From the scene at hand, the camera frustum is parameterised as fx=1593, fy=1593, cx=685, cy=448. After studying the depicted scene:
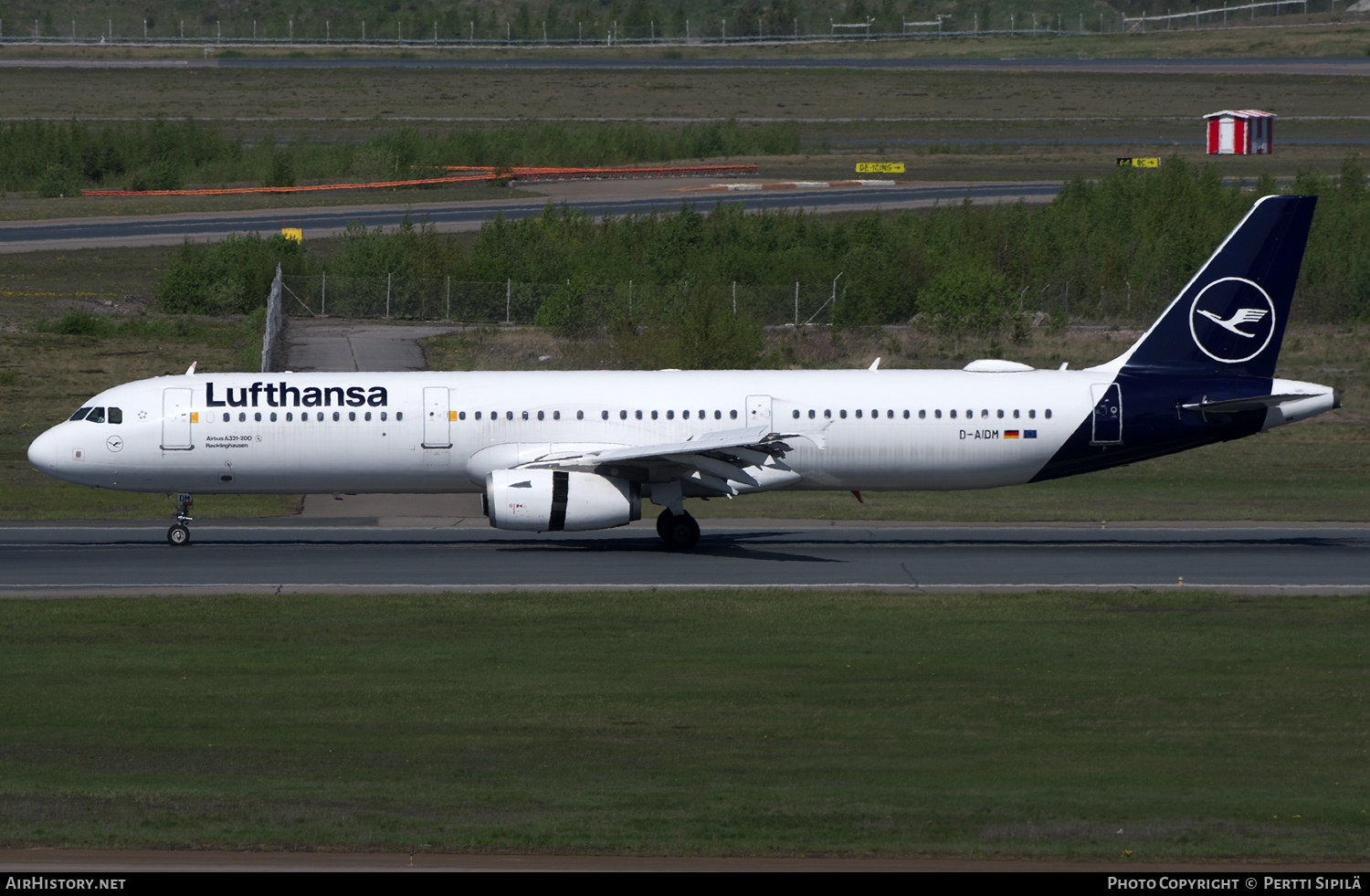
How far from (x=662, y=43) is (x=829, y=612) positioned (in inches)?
6843

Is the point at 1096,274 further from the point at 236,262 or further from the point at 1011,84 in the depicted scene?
the point at 1011,84

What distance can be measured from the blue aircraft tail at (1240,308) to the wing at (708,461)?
8.29 meters

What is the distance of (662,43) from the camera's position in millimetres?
194000

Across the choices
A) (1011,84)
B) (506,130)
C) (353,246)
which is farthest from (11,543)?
(1011,84)

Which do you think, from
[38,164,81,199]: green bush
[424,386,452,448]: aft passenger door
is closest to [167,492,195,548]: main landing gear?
[424,386,452,448]: aft passenger door

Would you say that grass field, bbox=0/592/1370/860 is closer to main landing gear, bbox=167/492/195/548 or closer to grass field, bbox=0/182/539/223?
main landing gear, bbox=167/492/195/548

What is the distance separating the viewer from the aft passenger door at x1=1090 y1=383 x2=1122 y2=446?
3509cm

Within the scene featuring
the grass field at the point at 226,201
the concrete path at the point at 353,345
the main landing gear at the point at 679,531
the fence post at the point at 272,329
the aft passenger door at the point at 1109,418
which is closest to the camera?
the aft passenger door at the point at 1109,418

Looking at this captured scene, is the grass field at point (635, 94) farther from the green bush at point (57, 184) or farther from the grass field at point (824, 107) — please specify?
the green bush at point (57, 184)

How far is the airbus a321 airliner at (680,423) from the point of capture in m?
34.9

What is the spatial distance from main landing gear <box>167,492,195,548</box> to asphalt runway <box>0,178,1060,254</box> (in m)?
46.2

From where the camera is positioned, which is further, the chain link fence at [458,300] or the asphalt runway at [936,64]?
the asphalt runway at [936,64]

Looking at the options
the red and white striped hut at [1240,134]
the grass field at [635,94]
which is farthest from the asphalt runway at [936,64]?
the red and white striped hut at [1240,134]

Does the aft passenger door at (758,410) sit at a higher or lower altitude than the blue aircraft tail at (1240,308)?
lower
